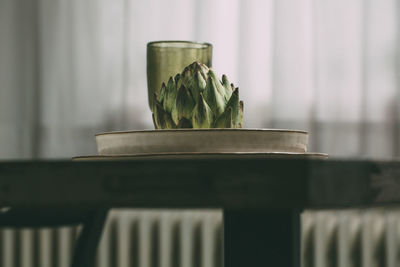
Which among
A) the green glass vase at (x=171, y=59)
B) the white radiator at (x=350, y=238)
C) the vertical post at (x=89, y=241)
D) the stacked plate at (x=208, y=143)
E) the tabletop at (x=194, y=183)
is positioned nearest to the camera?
the tabletop at (x=194, y=183)

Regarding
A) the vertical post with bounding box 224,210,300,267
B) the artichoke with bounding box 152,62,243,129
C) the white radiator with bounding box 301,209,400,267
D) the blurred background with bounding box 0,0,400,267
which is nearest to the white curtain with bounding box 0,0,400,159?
the blurred background with bounding box 0,0,400,267

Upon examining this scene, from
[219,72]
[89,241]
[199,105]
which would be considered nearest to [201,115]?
[199,105]

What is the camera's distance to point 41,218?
34.9 inches

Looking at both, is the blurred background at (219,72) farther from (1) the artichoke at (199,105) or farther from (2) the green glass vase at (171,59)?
(1) the artichoke at (199,105)

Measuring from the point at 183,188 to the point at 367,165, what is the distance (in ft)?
0.35

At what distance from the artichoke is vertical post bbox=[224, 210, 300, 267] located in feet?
0.47

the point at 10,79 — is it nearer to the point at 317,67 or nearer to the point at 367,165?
the point at 317,67

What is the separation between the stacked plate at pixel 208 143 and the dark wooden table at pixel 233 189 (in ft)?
0.29

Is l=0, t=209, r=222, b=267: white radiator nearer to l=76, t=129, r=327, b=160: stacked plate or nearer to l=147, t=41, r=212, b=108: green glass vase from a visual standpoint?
l=147, t=41, r=212, b=108: green glass vase

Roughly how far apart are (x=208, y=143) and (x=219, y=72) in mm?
1101

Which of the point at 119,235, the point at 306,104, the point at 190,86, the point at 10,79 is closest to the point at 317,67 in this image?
the point at 306,104

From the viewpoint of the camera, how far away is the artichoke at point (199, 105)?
0.45 metres

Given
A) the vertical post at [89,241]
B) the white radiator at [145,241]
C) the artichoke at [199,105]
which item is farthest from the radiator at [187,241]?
the artichoke at [199,105]

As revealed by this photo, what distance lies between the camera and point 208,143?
0.41 metres
